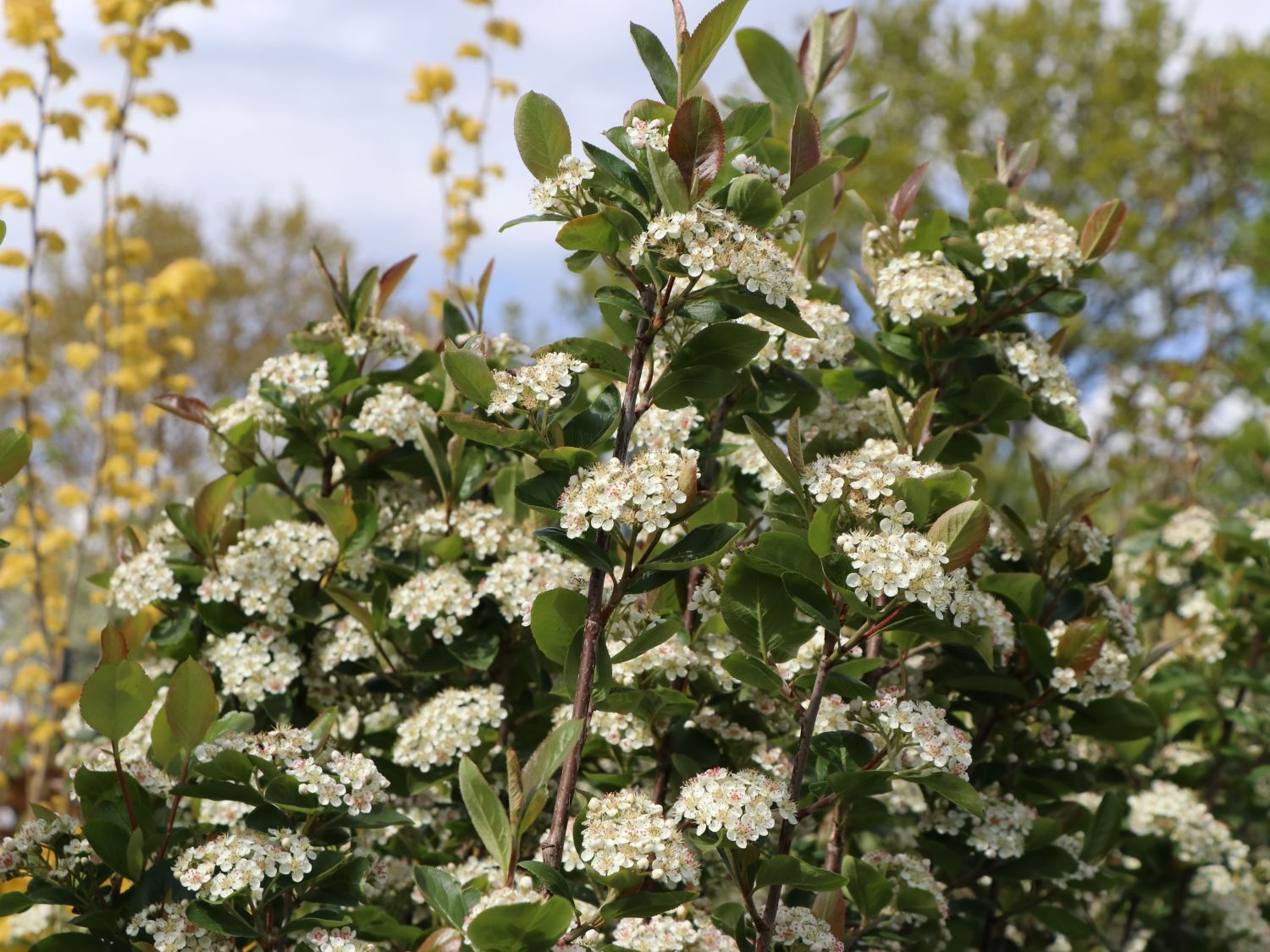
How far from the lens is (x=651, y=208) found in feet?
4.94

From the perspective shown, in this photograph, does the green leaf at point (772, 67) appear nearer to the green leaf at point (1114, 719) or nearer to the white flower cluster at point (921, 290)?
the white flower cluster at point (921, 290)

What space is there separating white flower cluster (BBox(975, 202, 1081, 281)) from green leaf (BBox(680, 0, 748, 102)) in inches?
26.0

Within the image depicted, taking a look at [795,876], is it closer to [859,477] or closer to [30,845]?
[859,477]

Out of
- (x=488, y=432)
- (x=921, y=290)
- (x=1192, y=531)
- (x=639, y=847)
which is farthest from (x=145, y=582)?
(x=1192, y=531)

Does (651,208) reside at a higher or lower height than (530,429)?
higher

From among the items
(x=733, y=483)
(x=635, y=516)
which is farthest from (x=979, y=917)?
(x=635, y=516)

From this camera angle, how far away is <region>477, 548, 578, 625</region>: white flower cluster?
1.78m

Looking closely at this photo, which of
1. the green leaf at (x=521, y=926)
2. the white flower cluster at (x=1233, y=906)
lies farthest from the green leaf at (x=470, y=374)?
the white flower cluster at (x=1233, y=906)

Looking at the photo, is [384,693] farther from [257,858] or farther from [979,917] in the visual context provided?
[979,917]

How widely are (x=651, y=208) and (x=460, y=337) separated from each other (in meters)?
0.75

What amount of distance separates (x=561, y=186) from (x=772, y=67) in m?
0.78

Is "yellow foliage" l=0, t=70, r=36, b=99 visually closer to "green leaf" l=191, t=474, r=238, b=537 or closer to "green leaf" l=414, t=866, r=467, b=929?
"green leaf" l=191, t=474, r=238, b=537

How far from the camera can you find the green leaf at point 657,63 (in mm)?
1494

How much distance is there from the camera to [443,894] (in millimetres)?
1375
